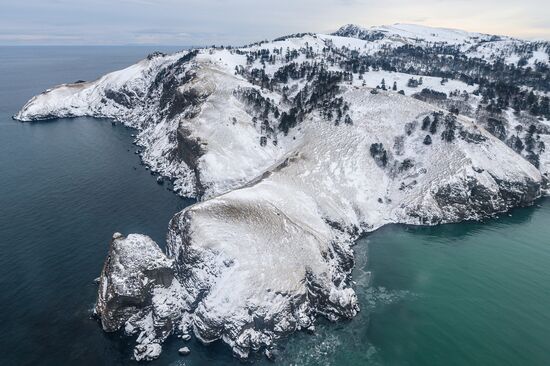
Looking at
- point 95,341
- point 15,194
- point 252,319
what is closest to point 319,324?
point 252,319

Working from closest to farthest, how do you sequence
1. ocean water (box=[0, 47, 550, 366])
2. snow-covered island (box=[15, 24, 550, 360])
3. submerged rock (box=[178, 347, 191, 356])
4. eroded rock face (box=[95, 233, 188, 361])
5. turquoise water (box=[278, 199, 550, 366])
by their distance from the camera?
submerged rock (box=[178, 347, 191, 356]) < ocean water (box=[0, 47, 550, 366]) < turquoise water (box=[278, 199, 550, 366]) < eroded rock face (box=[95, 233, 188, 361]) < snow-covered island (box=[15, 24, 550, 360])

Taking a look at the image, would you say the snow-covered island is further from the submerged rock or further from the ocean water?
the ocean water

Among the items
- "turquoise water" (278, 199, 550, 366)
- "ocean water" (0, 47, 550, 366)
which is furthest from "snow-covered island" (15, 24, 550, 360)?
"turquoise water" (278, 199, 550, 366)

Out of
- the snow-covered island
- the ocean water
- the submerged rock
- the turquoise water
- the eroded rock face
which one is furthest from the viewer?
the snow-covered island

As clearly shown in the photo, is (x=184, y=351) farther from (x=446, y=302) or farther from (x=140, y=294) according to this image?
(x=446, y=302)

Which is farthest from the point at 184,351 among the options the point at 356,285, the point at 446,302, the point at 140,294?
the point at 446,302

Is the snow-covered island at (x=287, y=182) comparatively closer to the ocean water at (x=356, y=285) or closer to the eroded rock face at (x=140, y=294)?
the eroded rock face at (x=140, y=294)

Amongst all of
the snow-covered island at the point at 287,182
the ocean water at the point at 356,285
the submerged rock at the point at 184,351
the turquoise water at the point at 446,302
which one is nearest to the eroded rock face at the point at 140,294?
the snow-covered island at the point at 287,182
